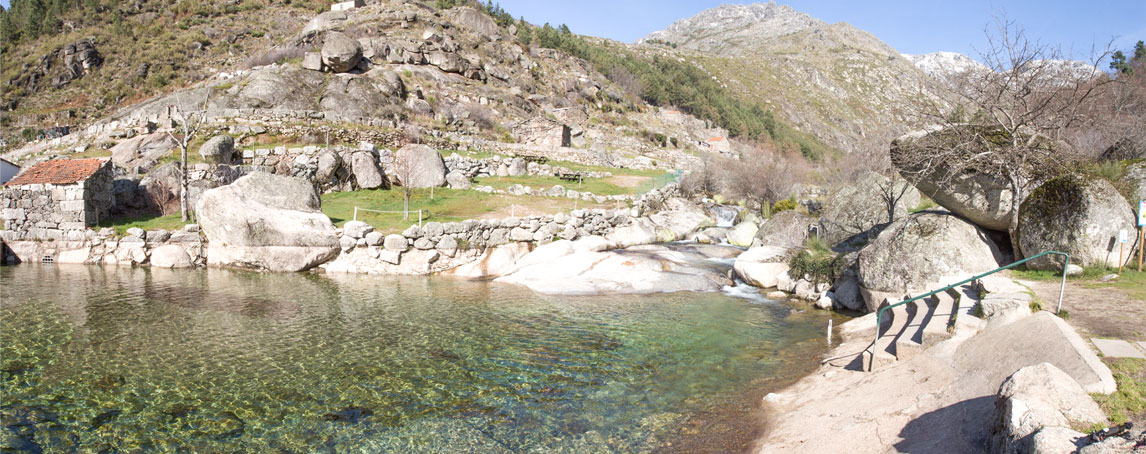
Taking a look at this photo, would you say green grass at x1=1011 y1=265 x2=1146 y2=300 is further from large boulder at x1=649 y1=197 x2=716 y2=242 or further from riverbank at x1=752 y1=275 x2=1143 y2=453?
large boulder at x1=649 y1=197 x2=716 y2=242

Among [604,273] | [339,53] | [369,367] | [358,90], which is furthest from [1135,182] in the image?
[339,53]

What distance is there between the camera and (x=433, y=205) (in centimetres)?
2309

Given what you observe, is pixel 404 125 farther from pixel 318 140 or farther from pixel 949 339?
pixel 949 339

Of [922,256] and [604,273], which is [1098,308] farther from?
[604,273]

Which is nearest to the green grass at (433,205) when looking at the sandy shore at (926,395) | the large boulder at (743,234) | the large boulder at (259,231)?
the large boulder at (259,231)

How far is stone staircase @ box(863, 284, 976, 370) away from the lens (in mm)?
7805

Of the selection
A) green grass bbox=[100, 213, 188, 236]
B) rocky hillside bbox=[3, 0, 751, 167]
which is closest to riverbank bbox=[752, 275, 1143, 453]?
green grass bbox=[100, 213, 188, 236]

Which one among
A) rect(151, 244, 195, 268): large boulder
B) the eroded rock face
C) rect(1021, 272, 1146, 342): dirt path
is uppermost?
the eroded rock face

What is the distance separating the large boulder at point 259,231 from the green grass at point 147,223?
100 inches

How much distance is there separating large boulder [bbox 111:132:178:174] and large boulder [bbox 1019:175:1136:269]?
3190 centimetres

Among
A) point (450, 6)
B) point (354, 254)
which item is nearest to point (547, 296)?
point (354, 254)

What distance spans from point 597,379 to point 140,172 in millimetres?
26129

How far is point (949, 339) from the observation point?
24.8 feet

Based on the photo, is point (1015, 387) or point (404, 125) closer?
point (1015, 387)
